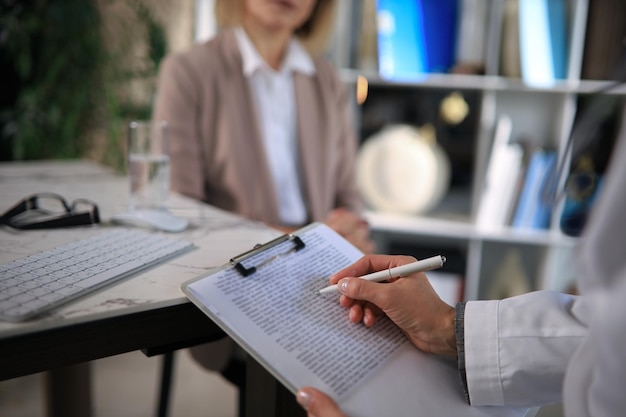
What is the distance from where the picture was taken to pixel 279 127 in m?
1.59

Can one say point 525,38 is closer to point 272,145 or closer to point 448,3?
point 448,3

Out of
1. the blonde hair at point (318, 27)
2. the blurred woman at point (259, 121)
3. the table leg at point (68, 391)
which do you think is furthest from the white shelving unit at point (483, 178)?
the table leg at point (68, 391)

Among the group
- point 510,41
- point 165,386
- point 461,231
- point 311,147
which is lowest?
point 165,386

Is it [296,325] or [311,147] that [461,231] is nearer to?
[311,147]

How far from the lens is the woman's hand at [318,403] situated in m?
0.54

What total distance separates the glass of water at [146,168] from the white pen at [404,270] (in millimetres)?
504

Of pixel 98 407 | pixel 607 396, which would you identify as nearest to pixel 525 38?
pixel 607 396

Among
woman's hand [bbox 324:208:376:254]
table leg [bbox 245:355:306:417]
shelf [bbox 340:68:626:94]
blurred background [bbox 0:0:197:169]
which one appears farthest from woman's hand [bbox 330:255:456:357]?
blurred background [bbox 0:0:197:169]

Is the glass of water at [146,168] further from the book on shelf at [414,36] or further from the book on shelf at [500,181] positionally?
the book on shelf at [500,181]

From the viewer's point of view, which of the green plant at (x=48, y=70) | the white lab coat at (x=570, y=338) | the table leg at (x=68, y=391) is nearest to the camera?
the white lab coat at (x=570, y=338)

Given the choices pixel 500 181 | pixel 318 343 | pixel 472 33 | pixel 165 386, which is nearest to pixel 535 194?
pixel 500 181

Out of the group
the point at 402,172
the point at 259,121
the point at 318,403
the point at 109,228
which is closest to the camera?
the point at 318,403

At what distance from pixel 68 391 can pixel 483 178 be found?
5.54 ft

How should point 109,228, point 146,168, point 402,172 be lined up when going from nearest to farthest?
point 109,228 < point 146,168 < point 402,172
